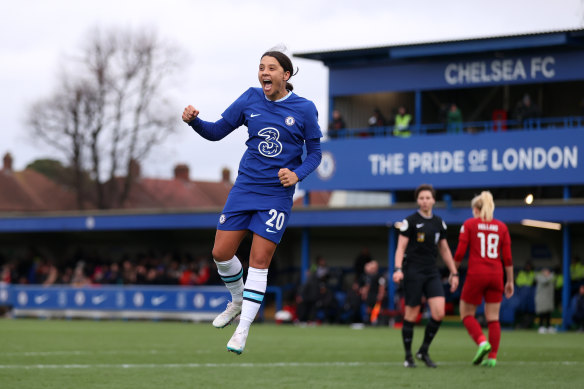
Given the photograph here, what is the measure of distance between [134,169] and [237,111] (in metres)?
51.3

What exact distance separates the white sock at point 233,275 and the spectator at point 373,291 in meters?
19.2

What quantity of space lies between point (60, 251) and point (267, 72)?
34.4 meters

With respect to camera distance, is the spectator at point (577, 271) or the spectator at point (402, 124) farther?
the spectator at point (402, 124)

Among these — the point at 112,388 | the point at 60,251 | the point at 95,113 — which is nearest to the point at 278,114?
the point at 112,388

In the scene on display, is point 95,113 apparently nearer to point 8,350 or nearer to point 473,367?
point 8,350

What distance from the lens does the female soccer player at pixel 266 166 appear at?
8.22 metres

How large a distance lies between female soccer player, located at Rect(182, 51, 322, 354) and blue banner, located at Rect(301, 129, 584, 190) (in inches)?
888

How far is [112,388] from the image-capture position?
10.0 meters

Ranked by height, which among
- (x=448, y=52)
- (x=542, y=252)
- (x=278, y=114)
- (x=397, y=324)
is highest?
(x=448, y=52)

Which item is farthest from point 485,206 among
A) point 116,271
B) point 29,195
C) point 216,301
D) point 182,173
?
point 182,173

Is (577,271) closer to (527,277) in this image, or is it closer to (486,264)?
(527,277)

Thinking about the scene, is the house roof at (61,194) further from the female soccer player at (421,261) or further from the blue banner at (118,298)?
the female soccer player at (421,261)

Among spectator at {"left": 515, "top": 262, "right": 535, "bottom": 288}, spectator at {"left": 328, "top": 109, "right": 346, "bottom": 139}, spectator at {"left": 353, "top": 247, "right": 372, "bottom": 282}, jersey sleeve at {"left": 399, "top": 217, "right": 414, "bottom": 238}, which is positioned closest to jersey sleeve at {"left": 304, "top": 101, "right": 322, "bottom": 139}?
jersey sleeve at {"left": 399, "top": 217, "right": 414, "bottom": 238}

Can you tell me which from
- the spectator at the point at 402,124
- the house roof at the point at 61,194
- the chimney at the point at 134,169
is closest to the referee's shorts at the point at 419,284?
the spectator at the point at 402,124
